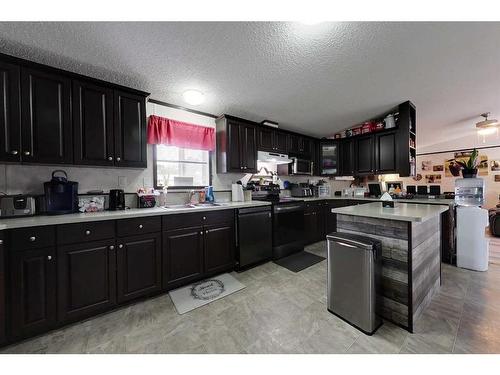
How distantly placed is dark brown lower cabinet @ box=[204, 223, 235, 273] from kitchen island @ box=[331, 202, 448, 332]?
4.66 feet

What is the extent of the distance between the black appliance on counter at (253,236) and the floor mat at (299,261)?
0.24 metres

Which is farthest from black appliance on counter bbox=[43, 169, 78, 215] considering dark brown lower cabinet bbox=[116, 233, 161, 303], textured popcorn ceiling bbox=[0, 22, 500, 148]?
textured popcorn ceiling bbox=[0, 22, 500, 148]

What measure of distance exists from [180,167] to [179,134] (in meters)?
0.49

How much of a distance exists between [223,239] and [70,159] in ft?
5.93

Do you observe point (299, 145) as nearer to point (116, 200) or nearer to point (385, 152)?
point (385, 152)

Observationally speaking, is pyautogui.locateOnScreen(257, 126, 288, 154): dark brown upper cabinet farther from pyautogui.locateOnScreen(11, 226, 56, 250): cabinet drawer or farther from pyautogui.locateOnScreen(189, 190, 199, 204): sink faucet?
pyautogui.locateOnScreen(11, 226, 56, 250): cabinet drawer

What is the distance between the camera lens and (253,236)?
8.96 ft

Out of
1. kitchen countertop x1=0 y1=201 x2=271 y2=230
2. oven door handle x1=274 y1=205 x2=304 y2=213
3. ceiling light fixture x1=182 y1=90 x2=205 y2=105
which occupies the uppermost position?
ceiling light fixture x1=182 y1=90 x2=205 y2=105

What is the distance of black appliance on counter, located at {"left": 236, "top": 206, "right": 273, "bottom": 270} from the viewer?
260 centimetres

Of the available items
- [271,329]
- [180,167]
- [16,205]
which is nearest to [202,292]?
[271,329]

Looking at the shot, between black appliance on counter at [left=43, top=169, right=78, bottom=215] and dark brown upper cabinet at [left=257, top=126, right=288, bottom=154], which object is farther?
dark brown upper cabinet at [left=257, top=126, right=288, bottom=154]

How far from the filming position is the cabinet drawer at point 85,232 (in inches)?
61.1
